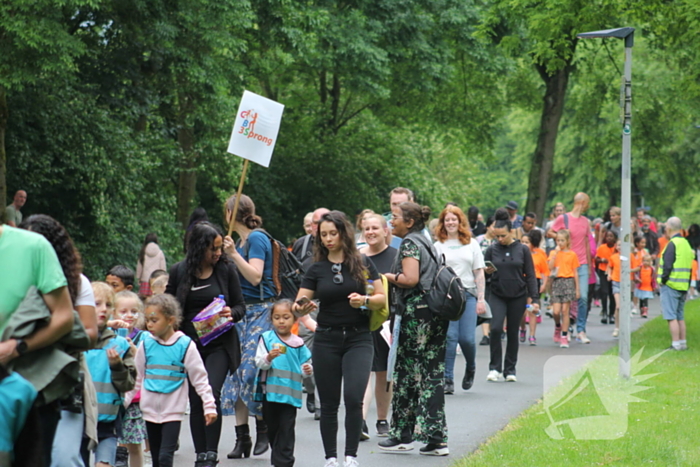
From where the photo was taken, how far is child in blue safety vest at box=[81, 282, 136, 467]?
5598 millimetres

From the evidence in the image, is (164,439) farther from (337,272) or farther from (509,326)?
(509,326)

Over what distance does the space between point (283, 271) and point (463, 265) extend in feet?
10.4

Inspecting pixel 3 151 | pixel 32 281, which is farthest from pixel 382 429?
pixel 3 151

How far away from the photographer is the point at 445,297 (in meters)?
7.76

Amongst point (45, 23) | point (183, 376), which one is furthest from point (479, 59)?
point (183, 376)

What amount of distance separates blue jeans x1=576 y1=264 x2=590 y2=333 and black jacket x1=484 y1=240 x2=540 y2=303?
372 centimetres

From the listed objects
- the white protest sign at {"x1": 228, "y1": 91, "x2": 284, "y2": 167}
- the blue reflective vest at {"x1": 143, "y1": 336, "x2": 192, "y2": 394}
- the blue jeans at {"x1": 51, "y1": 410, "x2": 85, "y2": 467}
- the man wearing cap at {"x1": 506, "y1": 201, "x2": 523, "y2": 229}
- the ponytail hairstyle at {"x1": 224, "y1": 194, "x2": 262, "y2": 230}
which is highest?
the man wearing cap at {"x1": 506, "y1": 201, "x2": 523, "y2": 229}

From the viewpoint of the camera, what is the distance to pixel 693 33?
15.7 m

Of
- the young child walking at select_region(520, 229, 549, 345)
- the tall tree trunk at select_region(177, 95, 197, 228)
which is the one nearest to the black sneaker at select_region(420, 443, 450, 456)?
the young child walking at select_region(520, 229, 549, 345)

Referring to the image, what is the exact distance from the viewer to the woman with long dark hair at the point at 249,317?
778cm

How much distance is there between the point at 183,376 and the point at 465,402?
459cm

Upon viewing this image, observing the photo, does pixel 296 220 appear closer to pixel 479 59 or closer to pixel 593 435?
pixel 479 59

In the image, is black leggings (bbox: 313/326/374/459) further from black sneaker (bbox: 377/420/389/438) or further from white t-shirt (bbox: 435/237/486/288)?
white t-shirt (bbox: 435/237/486/288)

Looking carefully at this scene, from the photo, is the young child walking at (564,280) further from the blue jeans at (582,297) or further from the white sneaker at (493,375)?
the white sneaker at (493,375)
